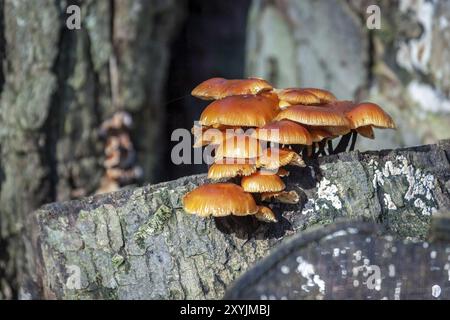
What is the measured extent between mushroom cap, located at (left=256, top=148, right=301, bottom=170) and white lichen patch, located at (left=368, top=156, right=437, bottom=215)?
44 cm

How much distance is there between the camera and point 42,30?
4.24 metres

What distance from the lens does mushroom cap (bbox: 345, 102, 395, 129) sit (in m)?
2.49

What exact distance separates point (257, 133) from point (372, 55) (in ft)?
11.8

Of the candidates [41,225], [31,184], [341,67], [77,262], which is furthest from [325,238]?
[341,67]

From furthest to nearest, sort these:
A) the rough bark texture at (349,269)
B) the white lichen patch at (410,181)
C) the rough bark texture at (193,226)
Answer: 1. the white lichen patch at (410,181)
2. the rough bark texture at (193,226)
3. the rough bark texture at (349,269)

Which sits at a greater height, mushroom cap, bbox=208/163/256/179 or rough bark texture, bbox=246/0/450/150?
rough bark texture, bbox=246/0/450/150

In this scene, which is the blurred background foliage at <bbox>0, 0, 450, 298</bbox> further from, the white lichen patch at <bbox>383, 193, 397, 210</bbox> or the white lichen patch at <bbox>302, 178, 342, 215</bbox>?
the white lichen patch at <bbox>383, 193, 397, 210</bbox>

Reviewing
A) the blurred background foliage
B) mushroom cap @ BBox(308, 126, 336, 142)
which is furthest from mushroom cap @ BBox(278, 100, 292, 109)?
the blurred background foliage

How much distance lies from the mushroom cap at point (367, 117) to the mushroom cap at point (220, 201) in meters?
0.53

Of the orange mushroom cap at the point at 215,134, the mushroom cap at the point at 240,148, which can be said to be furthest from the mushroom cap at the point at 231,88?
the mushroom cap at the point at 240,148

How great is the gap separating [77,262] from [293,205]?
856 mm

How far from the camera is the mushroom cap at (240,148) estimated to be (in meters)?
2.28

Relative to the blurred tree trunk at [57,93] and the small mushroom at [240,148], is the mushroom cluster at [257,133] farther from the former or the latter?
the blurred tree trunk at [57,93]
